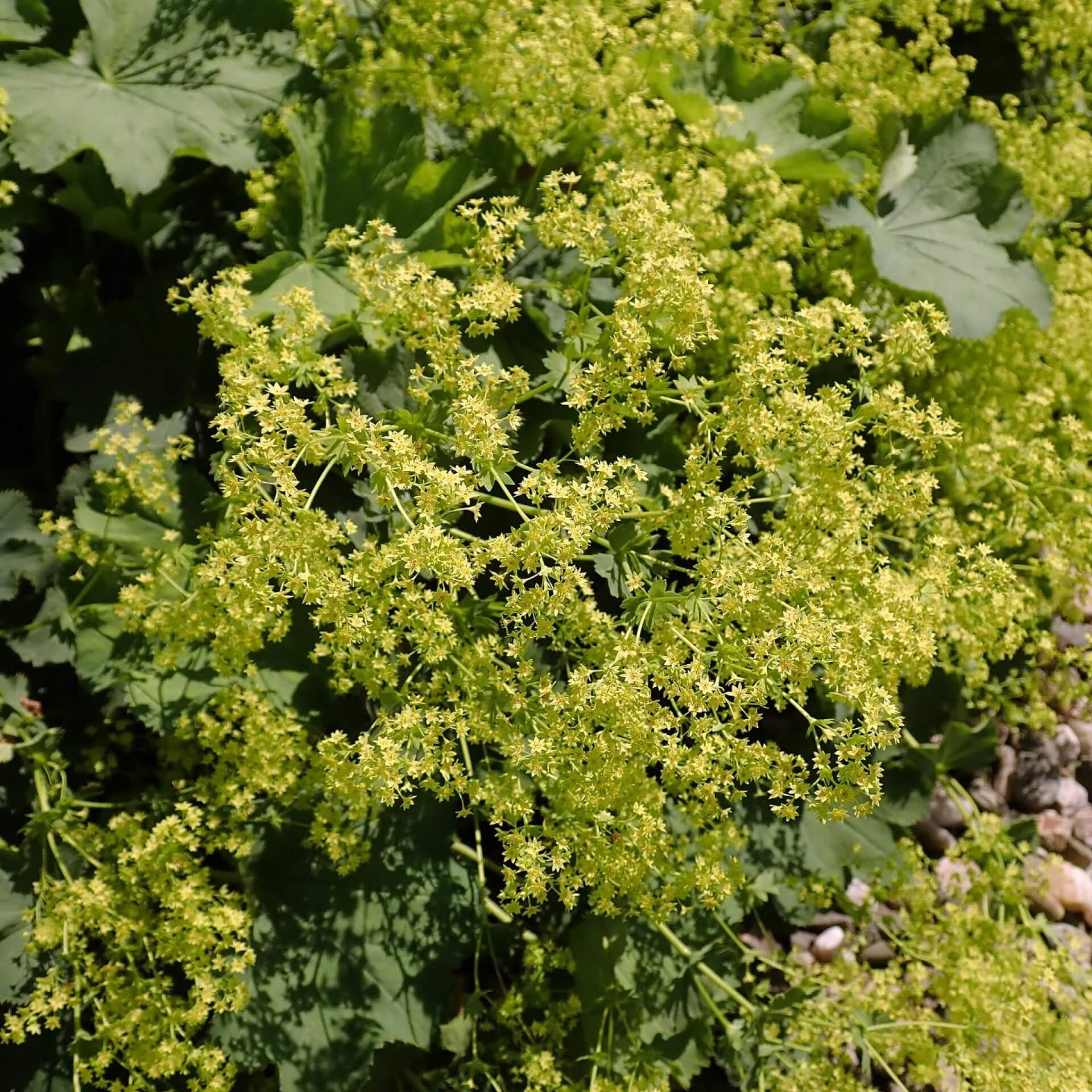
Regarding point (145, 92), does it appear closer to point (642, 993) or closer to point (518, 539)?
point (518, 539)

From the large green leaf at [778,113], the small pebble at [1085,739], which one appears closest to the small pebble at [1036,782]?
the small pebble at [1085,739]

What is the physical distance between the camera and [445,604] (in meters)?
1.62

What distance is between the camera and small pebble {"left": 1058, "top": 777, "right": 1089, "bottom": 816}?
11.2ft

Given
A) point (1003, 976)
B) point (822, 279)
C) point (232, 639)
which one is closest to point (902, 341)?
point (822, 279)

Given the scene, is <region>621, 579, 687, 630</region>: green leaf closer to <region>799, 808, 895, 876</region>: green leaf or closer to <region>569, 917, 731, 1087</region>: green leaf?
<region>569, 917, 731, 1087</region>: green leaf

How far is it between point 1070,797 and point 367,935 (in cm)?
246

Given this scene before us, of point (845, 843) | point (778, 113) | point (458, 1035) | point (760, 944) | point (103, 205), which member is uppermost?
point (778, 113)

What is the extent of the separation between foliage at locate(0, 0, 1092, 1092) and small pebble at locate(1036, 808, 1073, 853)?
1.24ft

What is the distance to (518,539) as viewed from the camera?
1.57m

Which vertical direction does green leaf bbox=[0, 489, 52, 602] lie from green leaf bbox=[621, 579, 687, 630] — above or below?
below

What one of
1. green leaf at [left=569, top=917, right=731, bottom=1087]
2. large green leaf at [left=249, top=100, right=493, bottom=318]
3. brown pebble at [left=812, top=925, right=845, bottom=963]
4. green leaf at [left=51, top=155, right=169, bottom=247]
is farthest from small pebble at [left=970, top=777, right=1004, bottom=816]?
green leaf at [left=51, top=155, right=169, bottom=247]

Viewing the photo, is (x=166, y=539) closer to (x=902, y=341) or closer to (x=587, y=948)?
(x=587, y=948)

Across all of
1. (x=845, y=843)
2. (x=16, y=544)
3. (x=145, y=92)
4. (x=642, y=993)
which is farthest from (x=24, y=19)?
(x=845, y=843)

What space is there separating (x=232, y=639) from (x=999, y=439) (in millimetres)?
1873
